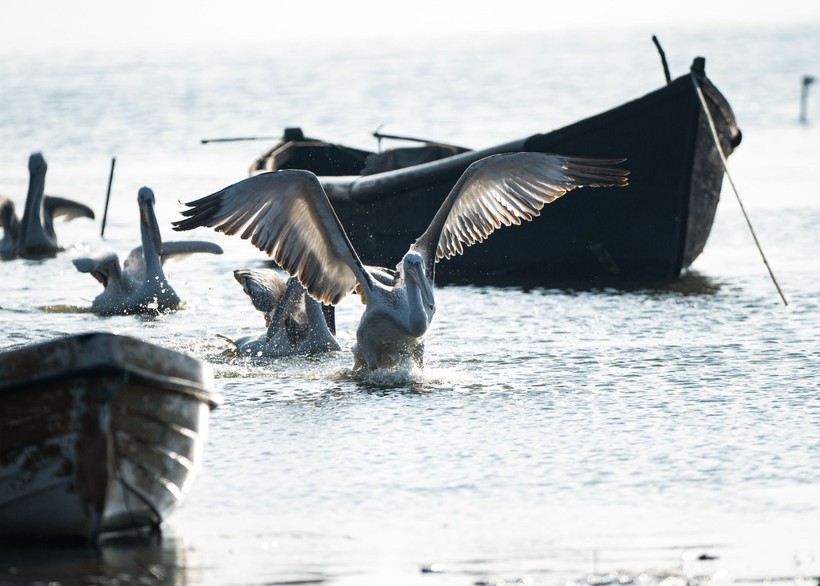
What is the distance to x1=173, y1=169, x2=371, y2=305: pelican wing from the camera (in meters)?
10.7

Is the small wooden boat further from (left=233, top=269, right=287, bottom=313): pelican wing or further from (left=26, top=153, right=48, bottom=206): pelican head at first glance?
(left=26, top=153, right=48, bottom=206): pelican head

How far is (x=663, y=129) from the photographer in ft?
53.3

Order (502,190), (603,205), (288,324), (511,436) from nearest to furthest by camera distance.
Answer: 1. (511,436)
2. (502,190)
3. (288,324)
4. (603,205)

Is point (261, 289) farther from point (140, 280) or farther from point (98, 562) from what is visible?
point (98, 562)

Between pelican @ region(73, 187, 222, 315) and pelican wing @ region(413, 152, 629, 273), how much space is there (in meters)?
3.65

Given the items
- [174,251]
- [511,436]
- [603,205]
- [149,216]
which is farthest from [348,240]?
[603,205]

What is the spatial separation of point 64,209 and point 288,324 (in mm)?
9820

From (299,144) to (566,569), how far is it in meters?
14.2

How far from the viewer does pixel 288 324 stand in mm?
12398

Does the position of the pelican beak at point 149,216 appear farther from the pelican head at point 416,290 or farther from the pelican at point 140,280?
the pelican head at point 416,290

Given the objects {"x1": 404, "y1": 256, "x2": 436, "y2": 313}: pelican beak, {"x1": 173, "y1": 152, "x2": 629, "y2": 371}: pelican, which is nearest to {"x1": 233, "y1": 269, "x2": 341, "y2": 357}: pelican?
{"x1": 173, "y1": 152, "x2": 629, "y2": 371}: pelican

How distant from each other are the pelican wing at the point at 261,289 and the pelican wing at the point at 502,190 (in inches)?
55.6

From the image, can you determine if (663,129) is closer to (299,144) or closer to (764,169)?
(299,144)

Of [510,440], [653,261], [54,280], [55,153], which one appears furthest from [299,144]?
[55,153]
